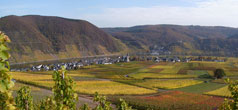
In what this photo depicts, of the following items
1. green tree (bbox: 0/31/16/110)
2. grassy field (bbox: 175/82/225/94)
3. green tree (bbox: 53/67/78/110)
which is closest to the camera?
green tree (bbox: 0/31/16/110)

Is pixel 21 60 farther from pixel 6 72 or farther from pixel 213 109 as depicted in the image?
pixel 6 72

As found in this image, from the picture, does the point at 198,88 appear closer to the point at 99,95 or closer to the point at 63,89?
the point at 99,95

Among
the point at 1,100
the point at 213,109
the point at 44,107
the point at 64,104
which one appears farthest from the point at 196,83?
the point at 1,100

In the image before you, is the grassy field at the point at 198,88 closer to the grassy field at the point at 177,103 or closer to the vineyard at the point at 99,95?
the vineyard at the point at 99,95

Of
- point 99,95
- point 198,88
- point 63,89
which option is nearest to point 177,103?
point 99,95

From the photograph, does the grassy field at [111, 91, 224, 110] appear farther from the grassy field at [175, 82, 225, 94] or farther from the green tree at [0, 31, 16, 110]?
the green tree at [0, 31, 16, 110]

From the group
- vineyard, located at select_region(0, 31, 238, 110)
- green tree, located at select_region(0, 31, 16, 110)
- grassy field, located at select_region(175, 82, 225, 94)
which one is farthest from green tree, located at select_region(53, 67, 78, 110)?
grassy field, located at select_region(175, 82, 225, 94)

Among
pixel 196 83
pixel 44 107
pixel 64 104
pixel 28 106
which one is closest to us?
pixel 64 104

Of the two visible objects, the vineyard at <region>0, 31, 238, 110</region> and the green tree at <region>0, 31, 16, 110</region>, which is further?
the vineyard at <region>0, 31, 238, 110</region>
